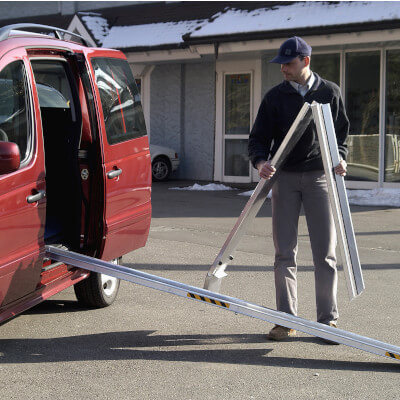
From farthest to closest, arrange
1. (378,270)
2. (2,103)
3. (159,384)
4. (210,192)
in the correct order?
(210,192)
(378,270)
(2,103)
(159,384)

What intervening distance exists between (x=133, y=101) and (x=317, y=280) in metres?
2.29

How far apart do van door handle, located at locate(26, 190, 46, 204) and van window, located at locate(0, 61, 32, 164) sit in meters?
0.23

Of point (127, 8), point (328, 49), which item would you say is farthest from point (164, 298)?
point (127, 8)

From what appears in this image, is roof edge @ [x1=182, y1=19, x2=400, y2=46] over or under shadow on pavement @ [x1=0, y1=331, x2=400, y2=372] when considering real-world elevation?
over

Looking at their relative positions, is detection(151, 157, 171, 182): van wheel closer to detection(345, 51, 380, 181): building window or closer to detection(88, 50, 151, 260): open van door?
detection(345, 51, 380, 181): building window

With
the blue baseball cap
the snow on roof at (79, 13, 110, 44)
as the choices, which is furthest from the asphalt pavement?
the snow on roof at (79, 13, 110, 44)

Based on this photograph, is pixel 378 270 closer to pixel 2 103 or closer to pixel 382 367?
pixel 382 367

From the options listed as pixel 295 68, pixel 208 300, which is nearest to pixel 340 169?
pixel 295 68

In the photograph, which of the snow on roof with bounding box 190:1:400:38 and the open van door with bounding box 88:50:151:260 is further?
the snow on roof with bounding box 190:1:400:38

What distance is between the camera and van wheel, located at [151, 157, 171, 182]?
17.6m

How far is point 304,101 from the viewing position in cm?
532

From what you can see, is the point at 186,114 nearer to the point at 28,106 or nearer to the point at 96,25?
the point at 96,25

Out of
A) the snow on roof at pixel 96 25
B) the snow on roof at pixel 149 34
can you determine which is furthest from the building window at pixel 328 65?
the snow on roof at pixel 96 25

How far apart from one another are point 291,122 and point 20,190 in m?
1.99
